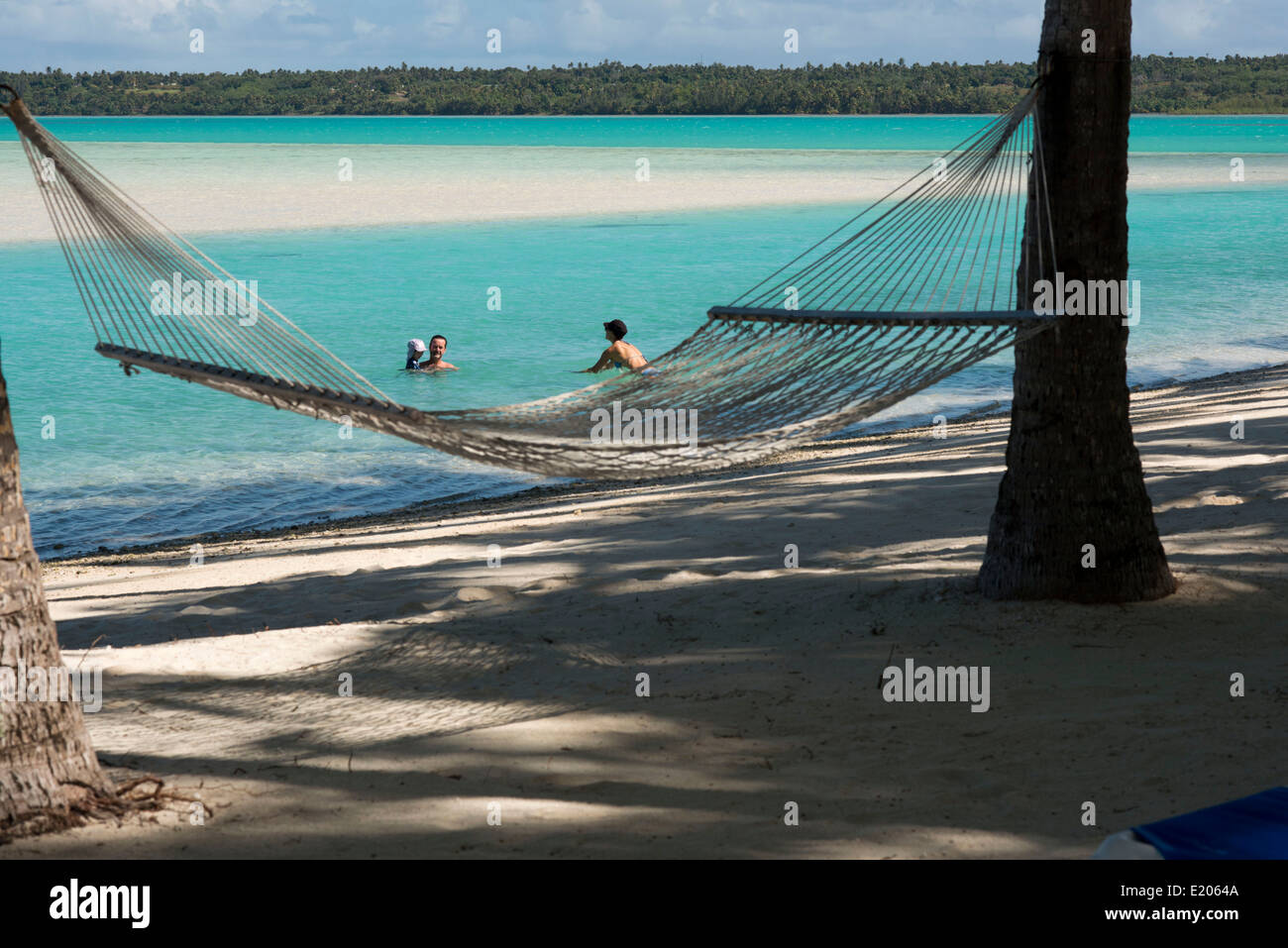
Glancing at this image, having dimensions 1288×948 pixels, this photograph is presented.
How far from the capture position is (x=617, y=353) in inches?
363

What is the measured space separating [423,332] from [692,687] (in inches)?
468

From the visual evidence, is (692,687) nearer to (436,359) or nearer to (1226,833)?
(1226,833)

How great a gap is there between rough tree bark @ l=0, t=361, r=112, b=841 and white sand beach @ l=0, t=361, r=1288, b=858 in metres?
0.07

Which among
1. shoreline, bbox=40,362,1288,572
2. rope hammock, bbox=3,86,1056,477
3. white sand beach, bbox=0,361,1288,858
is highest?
rope hammock, bbox=3,86,1056,477

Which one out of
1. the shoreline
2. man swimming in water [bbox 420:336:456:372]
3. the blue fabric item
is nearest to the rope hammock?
the blue fabric item

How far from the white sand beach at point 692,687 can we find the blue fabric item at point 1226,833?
0.41 meters

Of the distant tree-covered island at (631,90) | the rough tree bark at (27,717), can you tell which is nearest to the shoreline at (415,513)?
the rough tree bark at (27,717)

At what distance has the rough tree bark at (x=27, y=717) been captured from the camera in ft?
7.14

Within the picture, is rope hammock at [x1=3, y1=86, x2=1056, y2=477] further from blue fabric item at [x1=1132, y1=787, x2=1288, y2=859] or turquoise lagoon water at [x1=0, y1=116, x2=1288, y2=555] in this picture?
turquoise lagoon water at [x1=0, y1=116, x2=1288, y2=555]

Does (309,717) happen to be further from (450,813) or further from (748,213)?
(748,213)

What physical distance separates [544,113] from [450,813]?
9007 cm

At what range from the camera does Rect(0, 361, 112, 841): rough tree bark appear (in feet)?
7.14

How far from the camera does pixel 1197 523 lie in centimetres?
406

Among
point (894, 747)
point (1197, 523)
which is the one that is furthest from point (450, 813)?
point (1197, 523)
